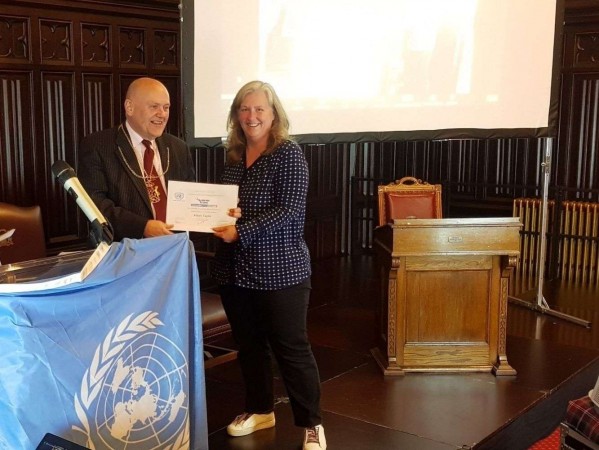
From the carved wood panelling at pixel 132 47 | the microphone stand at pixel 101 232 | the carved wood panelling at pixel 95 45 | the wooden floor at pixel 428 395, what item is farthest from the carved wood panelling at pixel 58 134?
the microphone stand at pixel 101 232

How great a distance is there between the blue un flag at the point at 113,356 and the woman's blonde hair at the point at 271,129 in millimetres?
645

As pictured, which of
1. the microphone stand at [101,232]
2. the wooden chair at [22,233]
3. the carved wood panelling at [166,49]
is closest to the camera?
the microphone stand at [101,232]

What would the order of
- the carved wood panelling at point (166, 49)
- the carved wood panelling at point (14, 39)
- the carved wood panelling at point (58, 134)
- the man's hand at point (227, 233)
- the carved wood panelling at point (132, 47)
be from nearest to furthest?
1. the man's hand at point (227, 233)
2. the carved wood panelling at point (14, 39)
3. the carved wood panelling at point (58, 134)
4. the carved wood panelling at point (132, 47)
5. the carved wood panelling at point (166, 49)

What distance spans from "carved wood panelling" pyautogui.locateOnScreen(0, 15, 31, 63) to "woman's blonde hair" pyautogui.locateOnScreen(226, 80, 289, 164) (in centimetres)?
178

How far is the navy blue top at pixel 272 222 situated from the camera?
2.75 meters

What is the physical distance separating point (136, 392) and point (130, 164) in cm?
116

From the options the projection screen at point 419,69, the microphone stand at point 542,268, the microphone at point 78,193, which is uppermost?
the projection screen at point 419,69

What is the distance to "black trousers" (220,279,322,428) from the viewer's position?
2811mm

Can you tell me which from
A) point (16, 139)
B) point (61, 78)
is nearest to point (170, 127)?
point (61, 78)

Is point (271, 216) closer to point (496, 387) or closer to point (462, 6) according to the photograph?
point (496, 387)

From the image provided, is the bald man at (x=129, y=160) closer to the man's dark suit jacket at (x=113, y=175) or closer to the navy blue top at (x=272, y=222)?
the man's dark suit jacket at (x=113, y=175)

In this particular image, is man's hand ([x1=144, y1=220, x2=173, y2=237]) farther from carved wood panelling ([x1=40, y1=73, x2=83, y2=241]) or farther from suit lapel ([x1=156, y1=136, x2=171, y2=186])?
carved wood panelling ([x1=40, y1=73, x2=83, y2=241])

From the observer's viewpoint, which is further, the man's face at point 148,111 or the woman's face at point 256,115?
the man's face at point 148,111

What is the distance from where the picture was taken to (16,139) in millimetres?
4152
